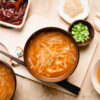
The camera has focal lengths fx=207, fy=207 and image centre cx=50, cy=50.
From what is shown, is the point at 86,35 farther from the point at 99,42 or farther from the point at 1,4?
the point at 1,4

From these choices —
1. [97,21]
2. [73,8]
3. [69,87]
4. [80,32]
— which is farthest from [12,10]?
[69,87]

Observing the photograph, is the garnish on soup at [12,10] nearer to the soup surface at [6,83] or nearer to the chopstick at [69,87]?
the soup surface at [6,83]

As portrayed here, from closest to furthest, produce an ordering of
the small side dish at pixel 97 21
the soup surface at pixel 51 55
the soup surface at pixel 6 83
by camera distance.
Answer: the soup surface at pixel 51 55
the soup surface at pixel 6 83
the small side dish at pixel 97 21

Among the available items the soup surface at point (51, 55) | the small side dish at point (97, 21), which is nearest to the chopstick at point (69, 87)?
the soup surface at point (51, 55)

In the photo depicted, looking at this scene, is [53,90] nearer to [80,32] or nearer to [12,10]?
[80,32]

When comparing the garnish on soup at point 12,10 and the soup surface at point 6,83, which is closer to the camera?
the soup surface at point 6,83

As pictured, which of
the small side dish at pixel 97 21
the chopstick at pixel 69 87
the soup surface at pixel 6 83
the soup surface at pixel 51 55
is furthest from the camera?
the small side dish at pixel 97 21

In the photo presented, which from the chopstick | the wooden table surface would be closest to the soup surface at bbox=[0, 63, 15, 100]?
the wooden table surface
